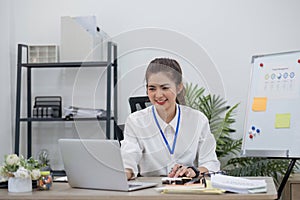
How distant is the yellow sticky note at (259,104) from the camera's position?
354 centimetres

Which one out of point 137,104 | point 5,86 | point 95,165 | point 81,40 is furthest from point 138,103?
point 5,86

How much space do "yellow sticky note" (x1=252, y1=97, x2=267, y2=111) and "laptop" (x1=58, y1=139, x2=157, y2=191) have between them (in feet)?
5.00

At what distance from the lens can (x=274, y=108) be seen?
347cm

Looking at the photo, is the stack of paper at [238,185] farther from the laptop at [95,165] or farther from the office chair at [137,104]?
the office chair at [137,104]

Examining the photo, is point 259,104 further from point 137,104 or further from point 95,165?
point 95,165

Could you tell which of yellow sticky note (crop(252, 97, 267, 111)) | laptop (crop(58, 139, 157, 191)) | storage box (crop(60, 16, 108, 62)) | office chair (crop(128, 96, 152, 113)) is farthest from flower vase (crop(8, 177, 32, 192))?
storage box (crop(60, 16, 108, 62))

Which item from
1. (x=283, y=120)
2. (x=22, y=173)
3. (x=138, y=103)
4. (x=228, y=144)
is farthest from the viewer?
(x=228, y=144)

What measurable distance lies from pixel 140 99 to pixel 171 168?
1.44ft

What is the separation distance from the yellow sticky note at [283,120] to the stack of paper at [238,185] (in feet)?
4.74

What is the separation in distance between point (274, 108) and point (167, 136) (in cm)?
125

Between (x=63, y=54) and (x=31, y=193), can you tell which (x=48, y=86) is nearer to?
(x=63, y=54)

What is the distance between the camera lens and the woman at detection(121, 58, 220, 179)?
225cm

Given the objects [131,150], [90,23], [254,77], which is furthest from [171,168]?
[90,23]

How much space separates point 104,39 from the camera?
416cm
